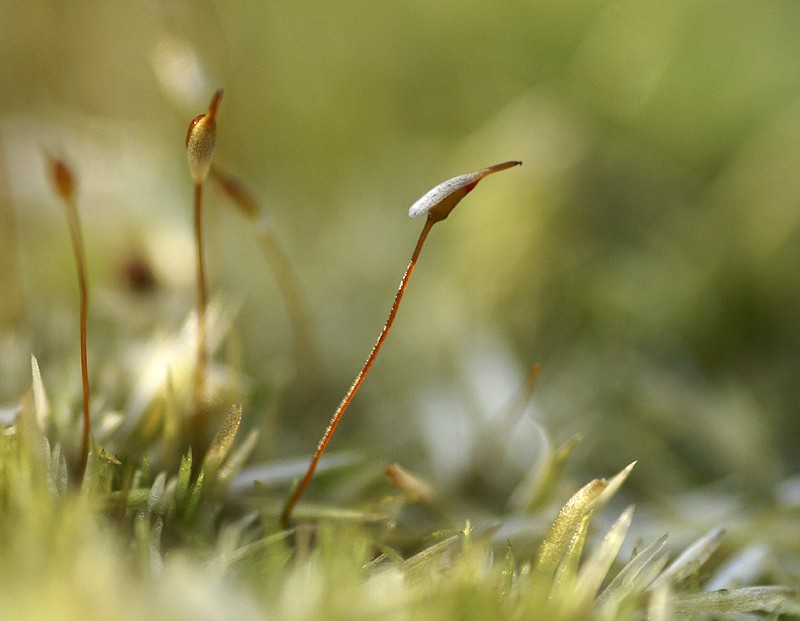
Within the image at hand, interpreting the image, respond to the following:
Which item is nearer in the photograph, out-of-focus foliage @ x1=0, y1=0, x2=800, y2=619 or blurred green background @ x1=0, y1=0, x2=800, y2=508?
out-of-focus foliage @ x1=0, y1=0, x2=800, y2=619

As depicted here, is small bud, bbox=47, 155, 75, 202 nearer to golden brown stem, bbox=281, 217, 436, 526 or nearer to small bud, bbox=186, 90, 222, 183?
small bud, bbox=186, 90, 222, 183

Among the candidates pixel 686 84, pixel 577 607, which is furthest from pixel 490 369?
pixel 686 84

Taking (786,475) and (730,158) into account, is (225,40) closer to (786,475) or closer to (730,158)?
(730,158)

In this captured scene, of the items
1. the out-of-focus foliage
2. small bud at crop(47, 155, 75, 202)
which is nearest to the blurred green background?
the out-of-focus foliage

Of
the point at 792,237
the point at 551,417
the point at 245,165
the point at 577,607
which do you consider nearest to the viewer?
the point at 577,607

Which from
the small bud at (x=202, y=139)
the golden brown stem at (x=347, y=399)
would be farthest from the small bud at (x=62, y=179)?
the golden brown stem at (x=347, y=399)

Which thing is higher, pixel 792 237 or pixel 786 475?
pixel 792 237

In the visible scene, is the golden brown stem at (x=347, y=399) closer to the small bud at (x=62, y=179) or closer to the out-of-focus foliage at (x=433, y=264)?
the out-of-focus foliage at (x=433, y=264)

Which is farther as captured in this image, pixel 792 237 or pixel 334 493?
pixel 792 237
